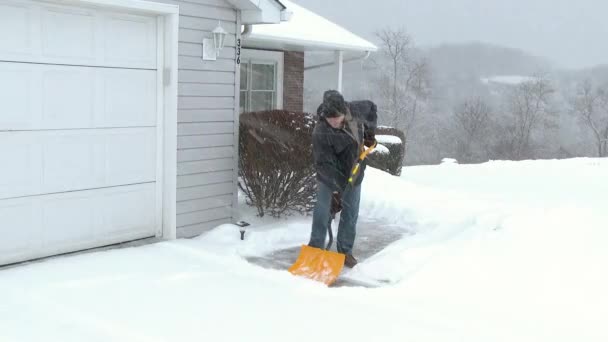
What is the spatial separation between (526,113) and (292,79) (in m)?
42.7

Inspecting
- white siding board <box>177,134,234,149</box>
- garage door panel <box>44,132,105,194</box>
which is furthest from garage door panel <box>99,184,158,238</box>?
white siding board <box>177,134,234,149</box>

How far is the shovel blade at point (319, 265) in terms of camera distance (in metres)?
6.03

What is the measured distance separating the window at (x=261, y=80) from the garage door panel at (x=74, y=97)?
26.1 ft

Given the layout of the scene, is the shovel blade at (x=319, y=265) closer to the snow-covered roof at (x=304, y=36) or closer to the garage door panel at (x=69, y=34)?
the garage door panel at (x=69, y=34)

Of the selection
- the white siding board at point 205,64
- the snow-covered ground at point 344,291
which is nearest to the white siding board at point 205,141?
the white siding board at point 205,64

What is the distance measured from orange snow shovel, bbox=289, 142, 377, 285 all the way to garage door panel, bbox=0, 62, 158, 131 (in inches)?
86.6

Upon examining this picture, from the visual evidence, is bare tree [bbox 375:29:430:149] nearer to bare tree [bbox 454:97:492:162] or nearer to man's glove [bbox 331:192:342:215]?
bare tree [bbox 454:97:492:162]

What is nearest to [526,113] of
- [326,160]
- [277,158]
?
[277,158]

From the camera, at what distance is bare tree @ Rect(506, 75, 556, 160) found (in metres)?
53.4

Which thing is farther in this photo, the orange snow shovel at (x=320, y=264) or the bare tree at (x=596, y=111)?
the bare tree at (x=596, y=111)

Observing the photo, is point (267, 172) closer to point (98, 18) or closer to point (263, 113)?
point (263, 113)

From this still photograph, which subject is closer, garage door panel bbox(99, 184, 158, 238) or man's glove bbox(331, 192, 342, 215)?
man's glove bbox(331, 192, 342, 215)

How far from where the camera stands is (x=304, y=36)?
47.2 feet

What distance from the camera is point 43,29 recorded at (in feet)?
20.0
